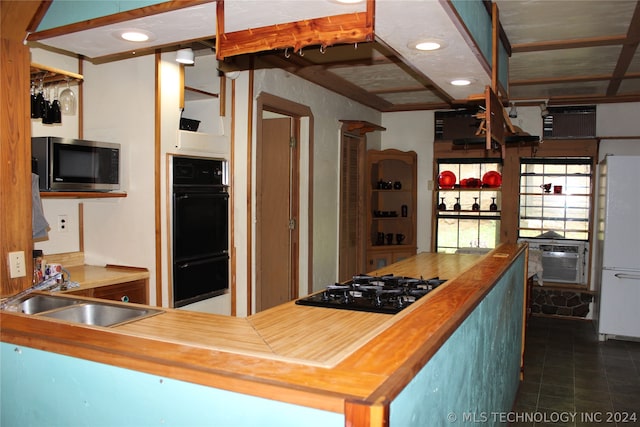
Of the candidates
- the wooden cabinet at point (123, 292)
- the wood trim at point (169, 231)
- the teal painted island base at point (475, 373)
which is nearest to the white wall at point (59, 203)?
the wooden cabinet at point (123, 292)

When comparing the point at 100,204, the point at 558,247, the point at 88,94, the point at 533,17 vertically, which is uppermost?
the point at 533,17

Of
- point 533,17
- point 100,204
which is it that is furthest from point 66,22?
point 533,17

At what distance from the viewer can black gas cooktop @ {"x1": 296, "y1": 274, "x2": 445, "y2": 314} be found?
247 centimetres

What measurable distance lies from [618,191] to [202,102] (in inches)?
170

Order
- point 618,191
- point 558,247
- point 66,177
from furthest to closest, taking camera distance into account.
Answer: point 558,247
point 618,191
point 66,177

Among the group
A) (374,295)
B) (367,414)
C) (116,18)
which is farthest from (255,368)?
(116,18)

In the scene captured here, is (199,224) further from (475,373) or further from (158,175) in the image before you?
(475,373)

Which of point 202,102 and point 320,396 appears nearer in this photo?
point 320,396

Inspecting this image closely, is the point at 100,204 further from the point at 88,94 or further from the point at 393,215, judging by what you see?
the point at 393,215

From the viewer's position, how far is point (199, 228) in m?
3.98

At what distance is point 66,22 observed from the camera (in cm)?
244

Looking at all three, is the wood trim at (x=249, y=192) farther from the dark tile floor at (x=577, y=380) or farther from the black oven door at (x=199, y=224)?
the dark tile floor at (x=577, y=380)

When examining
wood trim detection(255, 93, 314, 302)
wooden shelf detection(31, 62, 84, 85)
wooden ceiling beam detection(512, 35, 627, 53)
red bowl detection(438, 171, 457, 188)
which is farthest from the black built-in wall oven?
red bowl detection(438, 171, 457, 188)

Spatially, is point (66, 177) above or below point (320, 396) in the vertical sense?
above
